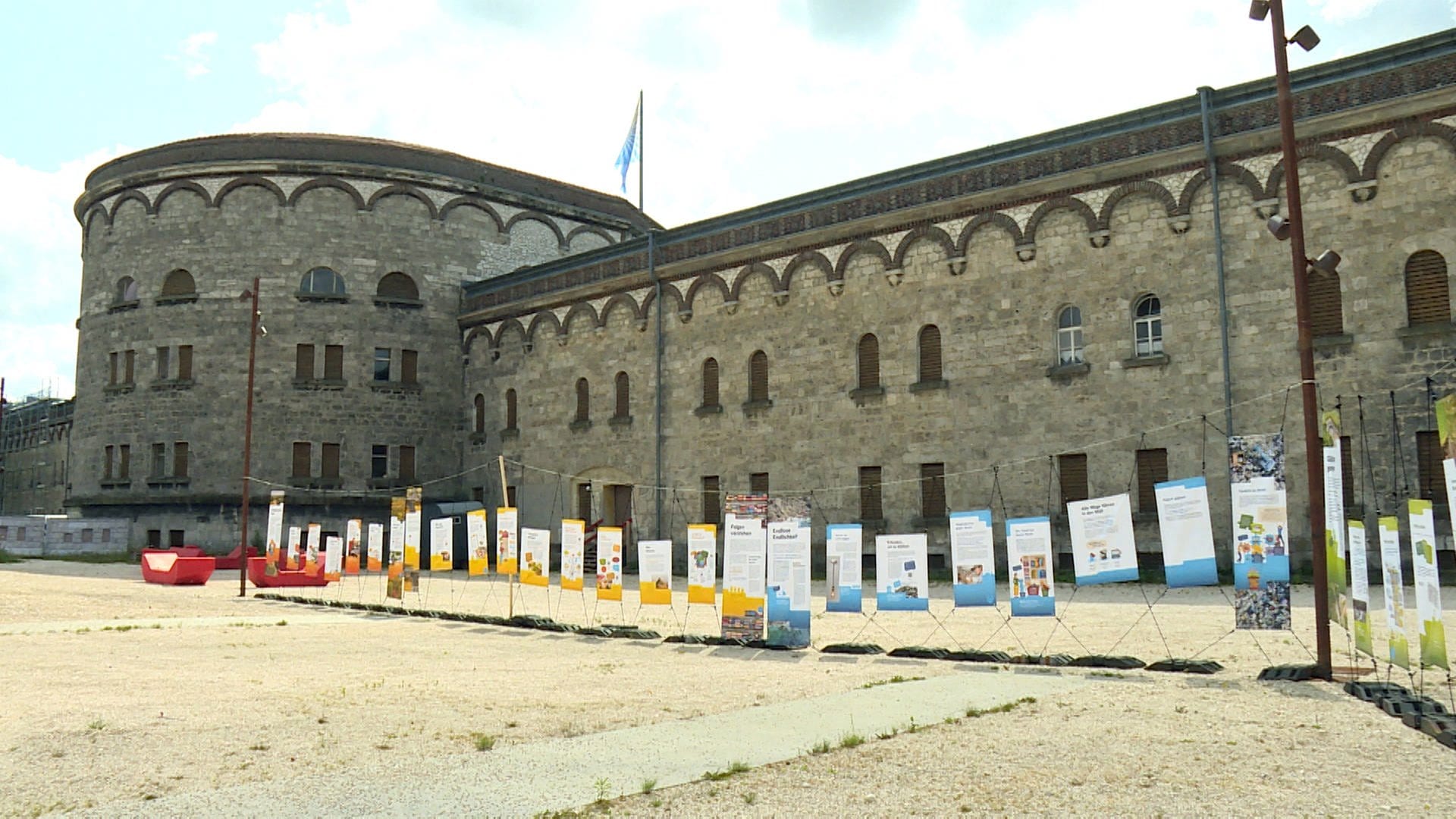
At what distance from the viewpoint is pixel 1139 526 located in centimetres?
2597

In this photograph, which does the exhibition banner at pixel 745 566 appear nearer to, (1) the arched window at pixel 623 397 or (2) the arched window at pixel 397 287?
(1) the arched window at pixel 623 397

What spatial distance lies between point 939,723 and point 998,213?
2035cm

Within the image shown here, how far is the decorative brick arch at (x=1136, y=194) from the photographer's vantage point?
25.8 meters

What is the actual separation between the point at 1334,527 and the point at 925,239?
58.5 ft

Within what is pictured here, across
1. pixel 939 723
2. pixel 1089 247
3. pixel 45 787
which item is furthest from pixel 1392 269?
pixel 45 787

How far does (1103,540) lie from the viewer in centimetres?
1532

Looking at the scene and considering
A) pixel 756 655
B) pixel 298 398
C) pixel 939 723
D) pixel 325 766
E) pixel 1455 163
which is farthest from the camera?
pixel 298 398

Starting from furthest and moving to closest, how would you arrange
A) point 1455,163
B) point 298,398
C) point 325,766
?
point 298,398 < point 1455,163 < point 325,766

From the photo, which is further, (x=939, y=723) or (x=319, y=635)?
(x=319, y=635)

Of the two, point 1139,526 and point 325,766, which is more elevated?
point 1139,526

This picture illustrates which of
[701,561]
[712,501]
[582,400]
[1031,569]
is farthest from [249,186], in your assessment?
[1031,569]

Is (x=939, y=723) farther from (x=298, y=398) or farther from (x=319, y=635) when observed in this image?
(x=298, y=398)

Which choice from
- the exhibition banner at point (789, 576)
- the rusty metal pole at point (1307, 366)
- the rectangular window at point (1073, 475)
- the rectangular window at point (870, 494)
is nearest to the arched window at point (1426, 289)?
the rectangular window at point (1073, 475)

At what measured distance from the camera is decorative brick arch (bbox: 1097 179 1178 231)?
25.8 m
